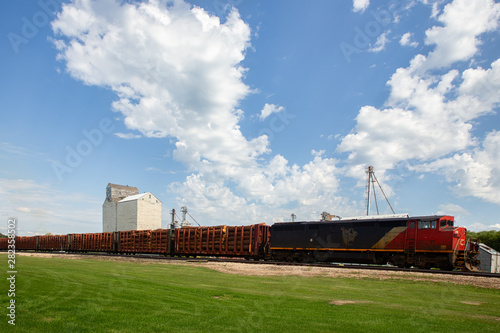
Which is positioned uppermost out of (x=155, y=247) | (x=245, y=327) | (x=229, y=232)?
(x=245, y=327)

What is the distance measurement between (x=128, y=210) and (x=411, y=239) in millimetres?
69385

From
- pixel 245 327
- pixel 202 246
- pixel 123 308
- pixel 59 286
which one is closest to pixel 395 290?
pixel 245 327

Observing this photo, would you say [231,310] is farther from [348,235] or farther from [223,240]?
[223,240]

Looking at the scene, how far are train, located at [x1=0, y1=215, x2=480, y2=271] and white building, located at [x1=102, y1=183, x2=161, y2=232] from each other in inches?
1493

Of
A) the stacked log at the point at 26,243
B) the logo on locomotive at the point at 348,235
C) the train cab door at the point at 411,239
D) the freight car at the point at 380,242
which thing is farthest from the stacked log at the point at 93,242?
the train cab door at the point at 411,239

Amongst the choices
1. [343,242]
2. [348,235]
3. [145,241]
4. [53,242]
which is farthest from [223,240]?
[53,242]

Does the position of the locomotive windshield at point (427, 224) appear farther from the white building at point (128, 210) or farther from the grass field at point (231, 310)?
the white building at point (128, 210)

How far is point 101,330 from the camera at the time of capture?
6789 millimetres

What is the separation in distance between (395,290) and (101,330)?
1139 centimetres

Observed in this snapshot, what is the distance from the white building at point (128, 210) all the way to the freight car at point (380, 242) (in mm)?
55025

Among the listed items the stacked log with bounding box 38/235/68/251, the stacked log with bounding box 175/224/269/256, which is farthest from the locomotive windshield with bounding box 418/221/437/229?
the stacked log with bounding box 38/235/68/251

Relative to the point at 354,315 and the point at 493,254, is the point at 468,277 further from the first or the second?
the point at 493,254

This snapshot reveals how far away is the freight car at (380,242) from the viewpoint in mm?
22016

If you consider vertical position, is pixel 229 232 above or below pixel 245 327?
below
